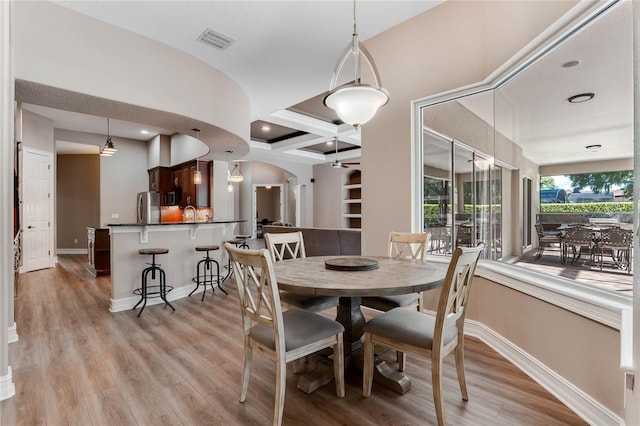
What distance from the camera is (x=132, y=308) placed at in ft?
13.5

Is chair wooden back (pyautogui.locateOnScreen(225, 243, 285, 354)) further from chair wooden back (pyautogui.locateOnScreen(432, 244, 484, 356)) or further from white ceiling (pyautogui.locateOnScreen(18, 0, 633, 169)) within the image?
white ceiling (pyautogui.locateOnScreen(18, 0, 633, 169))

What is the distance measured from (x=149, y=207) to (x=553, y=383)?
26.1 feet

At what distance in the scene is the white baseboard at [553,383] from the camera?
1773 mm

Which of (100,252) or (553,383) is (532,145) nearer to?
(553,383)

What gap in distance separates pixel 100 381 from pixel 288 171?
8709mm

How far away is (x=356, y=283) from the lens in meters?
1.86

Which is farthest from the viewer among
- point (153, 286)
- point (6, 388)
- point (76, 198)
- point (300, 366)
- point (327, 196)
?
point (327, 196)

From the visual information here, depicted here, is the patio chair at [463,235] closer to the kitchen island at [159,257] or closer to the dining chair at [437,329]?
the dining chair at [437,329]

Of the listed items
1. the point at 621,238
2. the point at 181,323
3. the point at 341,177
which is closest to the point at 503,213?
the point at 621,238

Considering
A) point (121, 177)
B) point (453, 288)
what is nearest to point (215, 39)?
point (453, 288)

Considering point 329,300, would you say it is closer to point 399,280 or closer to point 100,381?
point 399,280

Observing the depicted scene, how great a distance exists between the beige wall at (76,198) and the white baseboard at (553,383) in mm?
9803

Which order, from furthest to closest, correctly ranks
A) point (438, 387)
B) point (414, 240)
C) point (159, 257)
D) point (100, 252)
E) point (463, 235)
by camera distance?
point (100, 252) < point (159, 257) < point (463, 235) < point (414, 240) < point (438, 387)

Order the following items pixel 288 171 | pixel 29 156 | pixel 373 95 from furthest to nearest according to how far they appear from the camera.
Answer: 1. pixel 288 171
2. pixel 29 156
3. pixel 373 95
